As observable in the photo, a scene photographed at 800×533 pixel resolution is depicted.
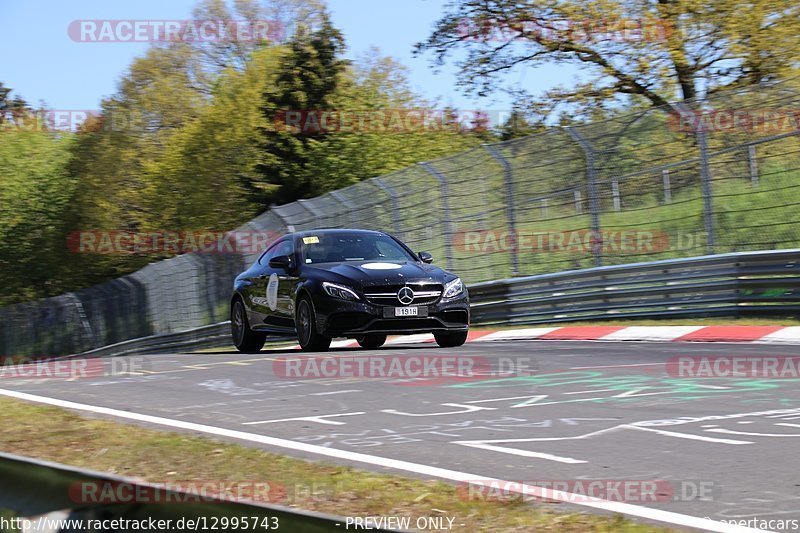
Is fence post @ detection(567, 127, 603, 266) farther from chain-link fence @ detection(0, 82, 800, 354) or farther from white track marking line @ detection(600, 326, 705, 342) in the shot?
white track marking line @ detection(600, 326, 705, 342)

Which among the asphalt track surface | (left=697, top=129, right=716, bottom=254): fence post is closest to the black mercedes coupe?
the asphalt track surface

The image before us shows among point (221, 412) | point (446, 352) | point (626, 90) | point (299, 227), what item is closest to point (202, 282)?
point (299, 227)

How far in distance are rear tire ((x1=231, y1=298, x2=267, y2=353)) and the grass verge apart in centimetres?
747

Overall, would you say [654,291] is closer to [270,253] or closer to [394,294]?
[394,294]

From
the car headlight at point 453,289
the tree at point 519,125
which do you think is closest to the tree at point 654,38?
the tree at point 519,125

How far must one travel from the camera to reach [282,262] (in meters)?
14.2

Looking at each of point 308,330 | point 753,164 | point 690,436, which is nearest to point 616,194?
point 753,164

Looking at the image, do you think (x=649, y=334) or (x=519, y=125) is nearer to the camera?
(x=649, y=334)

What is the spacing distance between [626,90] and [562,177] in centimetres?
1337

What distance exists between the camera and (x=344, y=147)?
151ft

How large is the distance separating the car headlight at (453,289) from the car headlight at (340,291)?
1.14 m

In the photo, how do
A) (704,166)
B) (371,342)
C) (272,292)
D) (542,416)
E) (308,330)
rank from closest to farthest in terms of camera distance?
(542,416) < (308,330) < (272,292) < (704,166) < (371,342)

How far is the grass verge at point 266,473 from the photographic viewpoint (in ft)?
15.1

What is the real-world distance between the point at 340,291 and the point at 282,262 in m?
1.39
